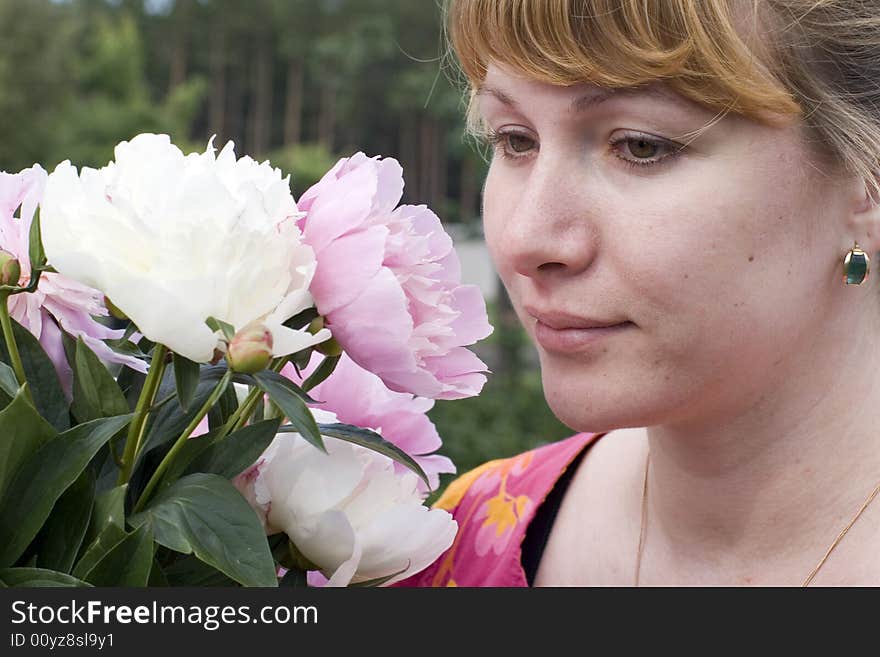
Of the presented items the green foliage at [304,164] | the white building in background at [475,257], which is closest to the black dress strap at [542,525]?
the white building in background at [475,257]

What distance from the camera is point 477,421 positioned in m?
8.12

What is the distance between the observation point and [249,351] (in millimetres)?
865

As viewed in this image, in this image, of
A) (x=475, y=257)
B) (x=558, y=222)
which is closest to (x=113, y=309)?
(x=558, y=222)

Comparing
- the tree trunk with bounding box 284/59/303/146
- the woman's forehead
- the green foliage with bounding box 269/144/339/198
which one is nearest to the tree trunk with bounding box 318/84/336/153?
the tree trunk with bounding box 284/59/303/146

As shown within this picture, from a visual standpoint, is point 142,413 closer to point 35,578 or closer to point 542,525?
point 35,578

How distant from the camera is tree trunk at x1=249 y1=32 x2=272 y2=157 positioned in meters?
48.8

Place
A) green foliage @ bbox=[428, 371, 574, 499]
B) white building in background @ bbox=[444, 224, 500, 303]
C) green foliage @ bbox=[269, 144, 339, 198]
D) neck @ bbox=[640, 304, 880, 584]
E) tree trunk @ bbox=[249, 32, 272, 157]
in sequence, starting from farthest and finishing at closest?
tree trunk @ bbox=[249, 32, 272, 157] → green foliage @ bbox=[269, 144, 339, 198] → white building in background @ bbox=[444, 224, 500, 303] → green foliage @ bbox=[428, 371, 574, 499] → neck @ bbox=[640, 304, 880, 584]

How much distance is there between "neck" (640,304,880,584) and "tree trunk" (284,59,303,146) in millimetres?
47695

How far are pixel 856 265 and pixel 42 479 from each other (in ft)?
3.30

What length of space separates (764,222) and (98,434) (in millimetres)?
809

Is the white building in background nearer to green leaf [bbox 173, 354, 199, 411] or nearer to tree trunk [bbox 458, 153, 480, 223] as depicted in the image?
tree trunk [bbox 458, 153, 480, 223]

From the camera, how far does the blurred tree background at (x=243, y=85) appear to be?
33000mm

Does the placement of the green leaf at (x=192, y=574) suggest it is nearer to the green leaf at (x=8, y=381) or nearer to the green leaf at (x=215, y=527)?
the green leaf at (x=215, y=527)

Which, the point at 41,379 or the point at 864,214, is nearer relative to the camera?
the point at 41,379
